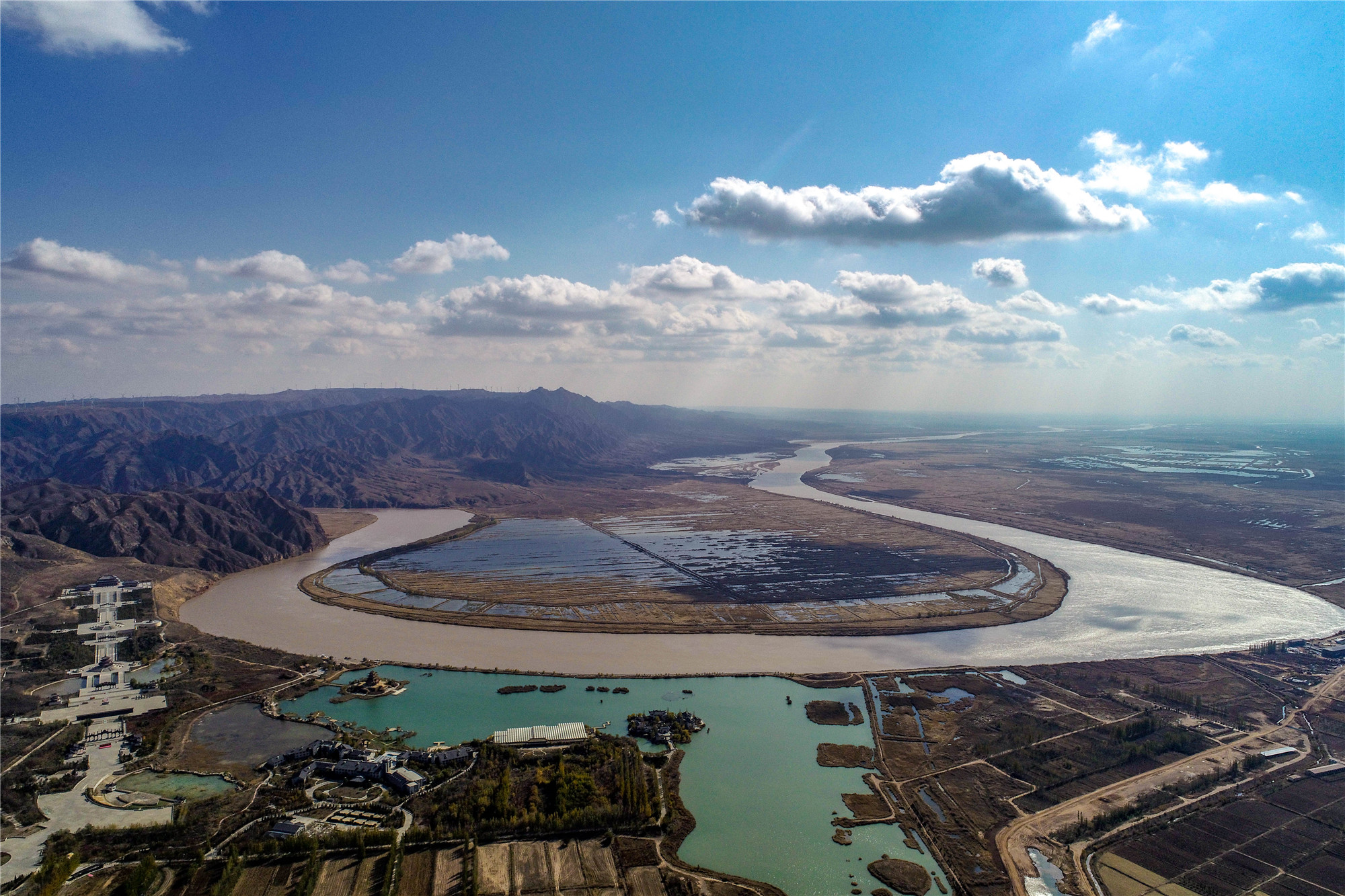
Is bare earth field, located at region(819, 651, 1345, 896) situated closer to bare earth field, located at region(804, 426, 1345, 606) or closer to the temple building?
bare earth field, located at region(804, 426, 1345, 606)

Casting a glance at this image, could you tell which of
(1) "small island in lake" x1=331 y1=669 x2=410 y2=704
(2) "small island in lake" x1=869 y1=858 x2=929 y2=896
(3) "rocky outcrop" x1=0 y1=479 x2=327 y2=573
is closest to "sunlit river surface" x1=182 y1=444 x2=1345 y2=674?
(1) "small island in lake" x1=331 y1=669 x2=410 y2=704

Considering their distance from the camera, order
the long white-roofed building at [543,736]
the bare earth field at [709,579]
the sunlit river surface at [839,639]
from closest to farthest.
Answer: the long white-roofed building at [543,736] → the sunlit river surface at [839,639] → the bare earth field at [709,579]

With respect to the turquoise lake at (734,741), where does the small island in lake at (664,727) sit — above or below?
above

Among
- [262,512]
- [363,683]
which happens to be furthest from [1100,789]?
[262,512]

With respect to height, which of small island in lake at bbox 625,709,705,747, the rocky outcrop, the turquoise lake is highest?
the rocky outcrop

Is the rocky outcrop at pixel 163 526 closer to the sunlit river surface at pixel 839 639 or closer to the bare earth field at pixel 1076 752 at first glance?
the sunlit river surface at pixel 839 639

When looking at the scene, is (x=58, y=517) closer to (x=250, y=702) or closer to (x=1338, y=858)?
(x=250, y=702)

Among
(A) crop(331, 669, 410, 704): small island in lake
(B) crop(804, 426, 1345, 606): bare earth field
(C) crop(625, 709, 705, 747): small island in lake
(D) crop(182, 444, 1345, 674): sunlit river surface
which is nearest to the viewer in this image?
(C) crop(625, 709, 705, 747): small island in lake

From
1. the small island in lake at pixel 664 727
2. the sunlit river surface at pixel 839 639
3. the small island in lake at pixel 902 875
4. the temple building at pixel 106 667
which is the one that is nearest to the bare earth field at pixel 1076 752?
the small island in lake at pixel 902 875
